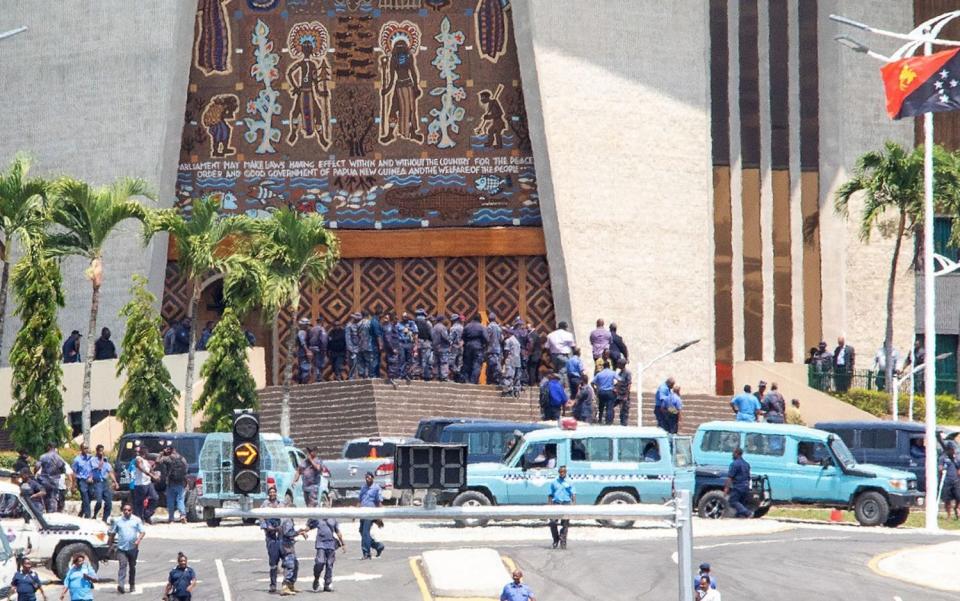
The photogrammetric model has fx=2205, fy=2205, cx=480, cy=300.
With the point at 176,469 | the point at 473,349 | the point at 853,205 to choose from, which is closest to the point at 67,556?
the point at 176,469

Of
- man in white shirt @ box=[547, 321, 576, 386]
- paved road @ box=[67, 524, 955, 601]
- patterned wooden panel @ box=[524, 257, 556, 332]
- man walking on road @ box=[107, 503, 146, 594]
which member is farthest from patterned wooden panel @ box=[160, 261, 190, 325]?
man walking on road @ box=[107, 503, 146, 594]

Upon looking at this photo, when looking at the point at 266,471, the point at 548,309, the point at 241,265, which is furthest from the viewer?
the point at 548,309

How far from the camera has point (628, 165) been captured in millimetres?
55750

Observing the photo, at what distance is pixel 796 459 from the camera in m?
39.9

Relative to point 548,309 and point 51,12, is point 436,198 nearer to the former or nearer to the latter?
point 548,309

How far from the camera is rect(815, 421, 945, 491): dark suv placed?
4212 cm

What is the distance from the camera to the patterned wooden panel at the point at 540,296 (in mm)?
55250

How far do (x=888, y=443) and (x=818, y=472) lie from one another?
3.20 metres

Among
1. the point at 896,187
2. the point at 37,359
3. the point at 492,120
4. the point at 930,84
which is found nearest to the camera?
the point at 930,84

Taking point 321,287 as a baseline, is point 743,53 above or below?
above

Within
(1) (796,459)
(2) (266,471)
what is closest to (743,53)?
(1) (796,459)

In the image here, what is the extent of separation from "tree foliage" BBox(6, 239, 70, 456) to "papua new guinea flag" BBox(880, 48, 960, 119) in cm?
1789

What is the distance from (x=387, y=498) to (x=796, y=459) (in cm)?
746

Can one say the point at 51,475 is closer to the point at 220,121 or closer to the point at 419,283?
the point at 419,283
